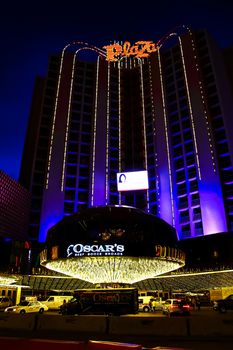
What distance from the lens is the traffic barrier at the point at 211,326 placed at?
14.6 meters

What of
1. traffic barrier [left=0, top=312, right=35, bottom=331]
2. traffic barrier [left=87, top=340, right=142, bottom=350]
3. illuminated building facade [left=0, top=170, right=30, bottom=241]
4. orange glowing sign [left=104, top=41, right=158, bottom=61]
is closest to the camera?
traffic barrier [left=87, top=340, right=142, bottom=350]

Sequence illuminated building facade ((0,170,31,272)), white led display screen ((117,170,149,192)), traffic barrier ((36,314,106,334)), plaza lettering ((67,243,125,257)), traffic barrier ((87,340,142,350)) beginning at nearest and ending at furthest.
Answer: traffic barrier ((87,340,142,350)) < traffic barrier ((36,314,106,334)) < plaza lettering ((67,243,125,257)) < illuminated building facade ((0,170,31,272)) < white led display screen ((117,170,149,192))

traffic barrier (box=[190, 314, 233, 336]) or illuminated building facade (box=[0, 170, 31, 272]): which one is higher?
illuminated building facade (box=[0, 170, 31, 272])

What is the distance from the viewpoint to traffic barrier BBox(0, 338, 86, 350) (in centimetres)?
550

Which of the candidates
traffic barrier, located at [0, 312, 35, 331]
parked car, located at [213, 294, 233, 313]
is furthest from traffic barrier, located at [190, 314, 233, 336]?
parked car, located at [213, 294, 233, 313]

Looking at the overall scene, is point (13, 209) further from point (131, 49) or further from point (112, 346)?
point (112, 346)

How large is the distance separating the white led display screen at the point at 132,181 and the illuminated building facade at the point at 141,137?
682 cm

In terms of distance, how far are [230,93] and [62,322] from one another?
3081 inches

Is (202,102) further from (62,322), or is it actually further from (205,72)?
(62,322)

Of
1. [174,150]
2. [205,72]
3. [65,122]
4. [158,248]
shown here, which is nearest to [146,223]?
[158,248]

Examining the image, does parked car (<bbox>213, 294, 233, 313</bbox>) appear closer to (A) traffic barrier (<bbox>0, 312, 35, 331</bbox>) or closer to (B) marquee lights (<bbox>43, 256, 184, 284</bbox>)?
(B) marquee lights (<bbox>43, 256, 184, 284</bbox>)

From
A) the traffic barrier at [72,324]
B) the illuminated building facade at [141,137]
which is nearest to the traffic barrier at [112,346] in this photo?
the traffic barrier at [72,324]

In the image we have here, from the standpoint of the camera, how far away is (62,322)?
1684 cm

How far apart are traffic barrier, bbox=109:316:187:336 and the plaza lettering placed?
30.5 feet
